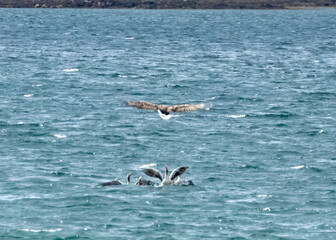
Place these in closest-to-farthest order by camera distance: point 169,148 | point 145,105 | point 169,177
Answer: point 169,177 < point 169,148 < point 145,105

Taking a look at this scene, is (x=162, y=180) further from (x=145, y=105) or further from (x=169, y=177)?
(x=145, y=105)

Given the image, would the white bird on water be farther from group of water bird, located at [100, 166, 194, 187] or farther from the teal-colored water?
the teal-colored water

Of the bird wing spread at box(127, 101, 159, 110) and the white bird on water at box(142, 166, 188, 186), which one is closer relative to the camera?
the white bird on water at box(142, 166, 188, 186)

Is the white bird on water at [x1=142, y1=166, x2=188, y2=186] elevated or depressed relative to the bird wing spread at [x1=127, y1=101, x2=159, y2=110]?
depressed

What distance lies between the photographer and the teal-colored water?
89.7ft

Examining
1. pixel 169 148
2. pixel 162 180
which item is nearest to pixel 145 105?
pixel 169 148

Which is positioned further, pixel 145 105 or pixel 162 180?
pixel 145 105

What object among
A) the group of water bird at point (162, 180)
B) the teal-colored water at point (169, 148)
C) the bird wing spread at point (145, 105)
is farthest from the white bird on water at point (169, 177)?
the bird wing spread at point (145, 105)

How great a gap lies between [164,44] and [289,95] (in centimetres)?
5187

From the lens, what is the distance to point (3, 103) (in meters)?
52.5

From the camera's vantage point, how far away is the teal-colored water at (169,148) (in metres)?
27.3

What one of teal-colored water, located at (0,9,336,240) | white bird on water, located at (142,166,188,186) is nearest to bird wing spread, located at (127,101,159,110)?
teal-colored water, located at (0,9,336,240)

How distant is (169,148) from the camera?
39594 millimetres

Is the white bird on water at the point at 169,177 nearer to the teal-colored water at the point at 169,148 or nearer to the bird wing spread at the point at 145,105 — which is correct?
the teal-colored water at the point at 169,148
